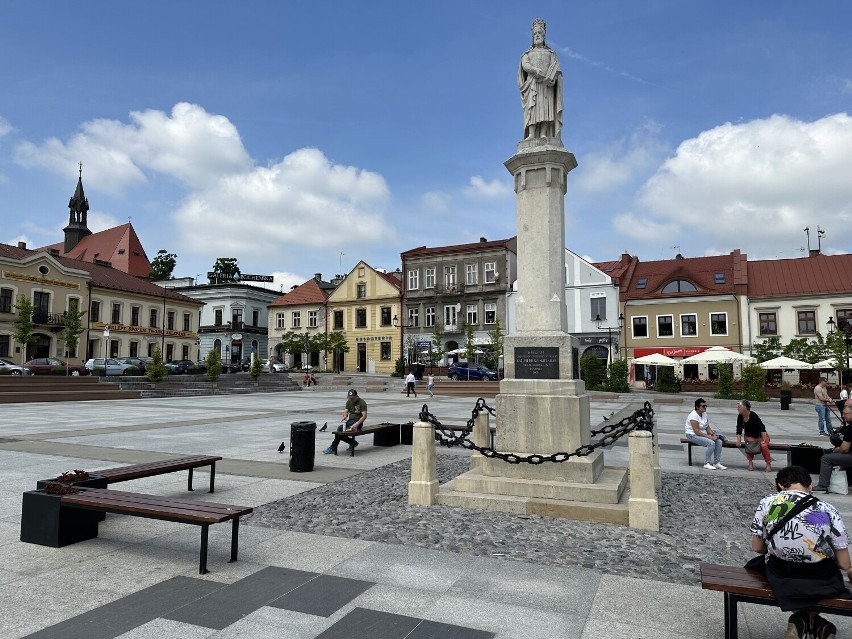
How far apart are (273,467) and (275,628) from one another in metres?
6.44

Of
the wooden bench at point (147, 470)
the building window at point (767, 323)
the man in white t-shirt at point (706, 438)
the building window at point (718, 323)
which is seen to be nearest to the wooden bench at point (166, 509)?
the wooden bench at point (147, 470)

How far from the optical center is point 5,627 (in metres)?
3.96

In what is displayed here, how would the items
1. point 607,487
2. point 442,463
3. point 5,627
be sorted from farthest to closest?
point 442,463, point 607,487, point 5,627

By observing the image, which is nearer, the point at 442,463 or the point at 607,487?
the point at 607,487

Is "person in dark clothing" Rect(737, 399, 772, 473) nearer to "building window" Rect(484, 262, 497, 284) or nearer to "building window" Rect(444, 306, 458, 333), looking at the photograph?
"building window" Rect(484, 262, 497, 284)

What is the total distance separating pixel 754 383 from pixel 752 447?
22.4 meters

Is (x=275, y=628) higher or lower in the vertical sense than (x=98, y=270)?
lower

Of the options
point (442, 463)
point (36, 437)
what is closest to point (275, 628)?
point (442, 463)

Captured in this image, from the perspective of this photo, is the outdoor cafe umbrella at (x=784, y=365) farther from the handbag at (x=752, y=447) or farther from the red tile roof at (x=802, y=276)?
the handbag at (x=752, y=447)

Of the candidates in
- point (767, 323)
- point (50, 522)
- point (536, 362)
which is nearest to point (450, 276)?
point (767, 323)

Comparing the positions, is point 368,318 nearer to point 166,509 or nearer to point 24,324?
point 24,324

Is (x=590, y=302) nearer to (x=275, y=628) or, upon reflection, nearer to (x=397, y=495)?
(x=397, y=495)

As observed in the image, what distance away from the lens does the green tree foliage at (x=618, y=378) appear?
1348 inches

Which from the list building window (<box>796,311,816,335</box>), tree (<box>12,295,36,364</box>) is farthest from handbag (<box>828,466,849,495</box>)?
tree (<box>12,295,36,364</box>)
